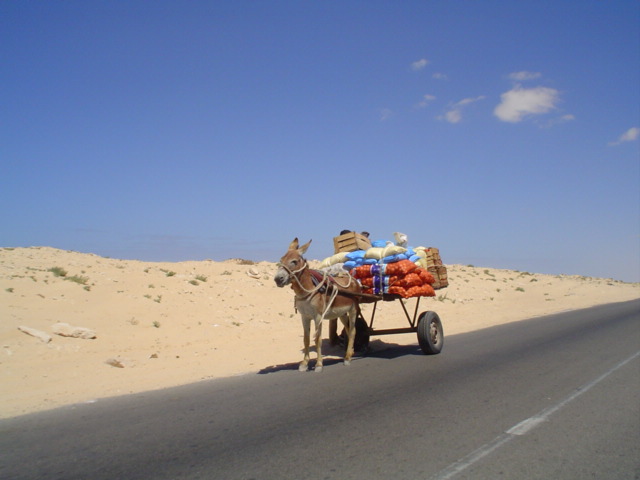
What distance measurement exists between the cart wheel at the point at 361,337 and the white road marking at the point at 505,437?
17.2 feet

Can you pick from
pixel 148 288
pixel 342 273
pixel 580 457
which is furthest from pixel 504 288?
pixel 580 457

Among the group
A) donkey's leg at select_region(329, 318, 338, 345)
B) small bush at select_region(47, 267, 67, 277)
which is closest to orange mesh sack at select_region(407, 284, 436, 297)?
donkey's leg at select_region(329, 318, 338, 345)

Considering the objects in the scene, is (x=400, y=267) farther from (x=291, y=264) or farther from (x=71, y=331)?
(x=71, y=331)

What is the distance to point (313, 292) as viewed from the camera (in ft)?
31.7

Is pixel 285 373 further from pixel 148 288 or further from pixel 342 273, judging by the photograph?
pixel 148 288

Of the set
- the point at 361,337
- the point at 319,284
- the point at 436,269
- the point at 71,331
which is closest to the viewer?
the point at 319,284

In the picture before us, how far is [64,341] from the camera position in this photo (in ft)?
43.9

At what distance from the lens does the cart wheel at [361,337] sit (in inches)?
501

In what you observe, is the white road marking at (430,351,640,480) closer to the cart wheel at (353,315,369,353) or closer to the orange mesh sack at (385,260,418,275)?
the orange mesh sack at (385,260,418,275)

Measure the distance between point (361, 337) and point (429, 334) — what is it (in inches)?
71.5

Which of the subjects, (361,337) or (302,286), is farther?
(361,337)

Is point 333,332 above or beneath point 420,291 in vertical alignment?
beneath

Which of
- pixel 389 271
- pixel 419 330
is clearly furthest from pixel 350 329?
pixel 419 330

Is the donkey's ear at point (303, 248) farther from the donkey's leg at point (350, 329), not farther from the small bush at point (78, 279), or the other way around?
the small bush at point (78, 279)
